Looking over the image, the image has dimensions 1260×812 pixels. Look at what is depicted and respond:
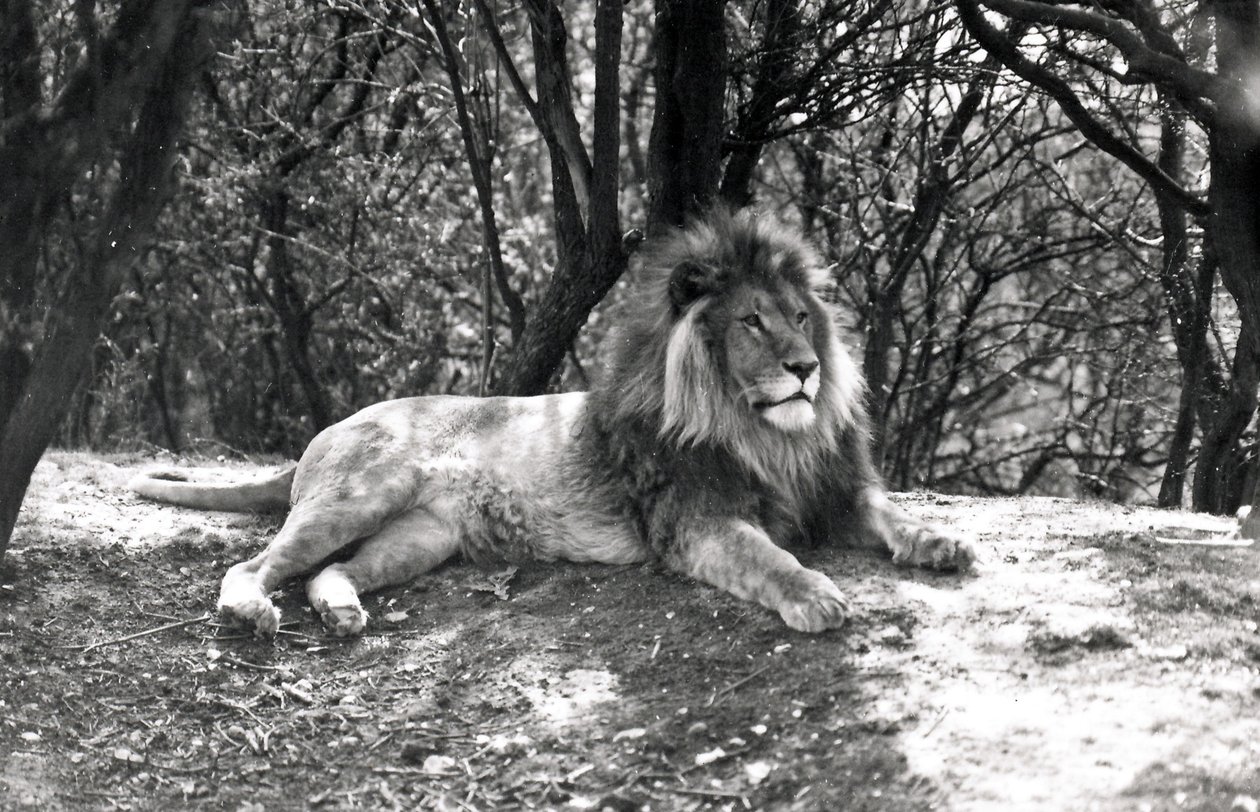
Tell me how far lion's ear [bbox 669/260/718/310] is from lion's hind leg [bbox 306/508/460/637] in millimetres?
1356

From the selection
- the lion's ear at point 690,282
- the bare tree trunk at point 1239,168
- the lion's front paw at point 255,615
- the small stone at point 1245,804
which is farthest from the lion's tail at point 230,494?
the small stone at point 1245,804

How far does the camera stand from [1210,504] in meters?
7.66

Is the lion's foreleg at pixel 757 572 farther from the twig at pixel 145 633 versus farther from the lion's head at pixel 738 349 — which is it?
the twig at pixel 145 633

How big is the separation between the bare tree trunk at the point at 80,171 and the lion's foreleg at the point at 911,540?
2.87 meters

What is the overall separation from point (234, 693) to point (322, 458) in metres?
1.46

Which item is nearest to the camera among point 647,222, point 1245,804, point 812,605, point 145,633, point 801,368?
point 1245,804

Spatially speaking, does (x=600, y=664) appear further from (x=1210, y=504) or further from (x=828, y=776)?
(x=1210, y=504)

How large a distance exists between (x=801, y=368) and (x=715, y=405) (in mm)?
383

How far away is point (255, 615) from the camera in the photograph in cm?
491

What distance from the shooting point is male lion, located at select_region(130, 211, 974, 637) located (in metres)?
5.14

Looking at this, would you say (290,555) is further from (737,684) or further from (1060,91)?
(1060,91)

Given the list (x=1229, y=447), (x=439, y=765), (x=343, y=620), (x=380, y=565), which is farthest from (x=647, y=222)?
(x=439, y=765)

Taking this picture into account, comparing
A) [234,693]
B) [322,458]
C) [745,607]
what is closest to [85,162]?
[322,458]

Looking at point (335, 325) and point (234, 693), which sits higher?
point (335, 325)
